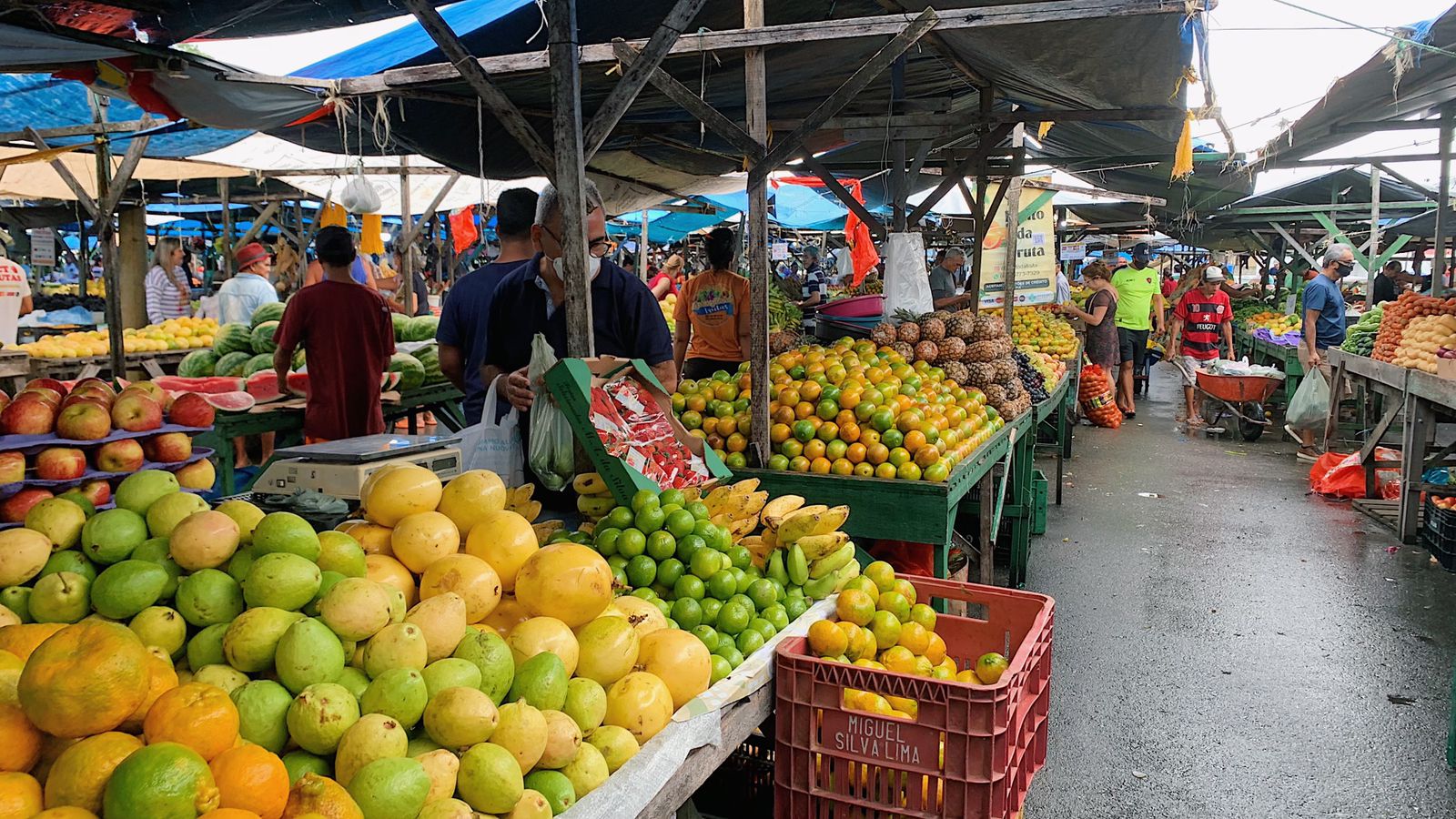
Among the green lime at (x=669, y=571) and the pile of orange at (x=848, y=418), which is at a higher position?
the pile of orange at (x=848, y=418)

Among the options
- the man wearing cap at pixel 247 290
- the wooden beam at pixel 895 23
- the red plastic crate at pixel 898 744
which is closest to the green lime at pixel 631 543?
the red plastic crate at pixel 898 744

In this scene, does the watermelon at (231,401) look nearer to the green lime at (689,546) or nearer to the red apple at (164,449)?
the red apple at (164,449)

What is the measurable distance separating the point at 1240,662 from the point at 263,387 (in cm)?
677

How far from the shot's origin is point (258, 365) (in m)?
7.74

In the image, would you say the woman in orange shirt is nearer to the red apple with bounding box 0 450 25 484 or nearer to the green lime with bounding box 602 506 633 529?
the green lime with bounding box 602 506 633 529

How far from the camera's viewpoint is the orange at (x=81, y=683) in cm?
139

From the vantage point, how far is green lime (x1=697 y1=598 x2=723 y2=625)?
106 inches

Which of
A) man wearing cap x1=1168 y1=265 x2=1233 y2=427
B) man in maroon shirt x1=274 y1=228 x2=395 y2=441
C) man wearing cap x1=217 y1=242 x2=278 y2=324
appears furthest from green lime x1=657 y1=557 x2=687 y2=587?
man wearing cap x1=1168 y1=265 x2=1233 y2=427

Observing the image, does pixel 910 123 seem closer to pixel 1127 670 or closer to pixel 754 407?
pixel 754 407

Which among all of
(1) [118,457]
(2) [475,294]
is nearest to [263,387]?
(2) [475,294]

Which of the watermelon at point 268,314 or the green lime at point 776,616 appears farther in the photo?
the watermelon at point 268,314

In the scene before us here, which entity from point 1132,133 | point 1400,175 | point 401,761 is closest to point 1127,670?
point 401,761

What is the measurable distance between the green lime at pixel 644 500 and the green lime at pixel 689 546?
0.15 m

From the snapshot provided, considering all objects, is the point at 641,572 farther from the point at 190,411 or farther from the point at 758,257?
the point at 190,411
